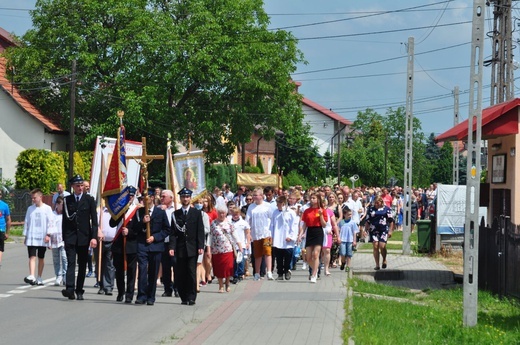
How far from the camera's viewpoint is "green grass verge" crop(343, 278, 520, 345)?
41.2 ft

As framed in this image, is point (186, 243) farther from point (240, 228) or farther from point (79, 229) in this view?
point (240, 228)

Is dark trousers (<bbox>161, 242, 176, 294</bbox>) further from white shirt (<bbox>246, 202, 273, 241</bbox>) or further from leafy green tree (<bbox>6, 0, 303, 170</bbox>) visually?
leafy green tree (<bbox>6, 0, 303, 170</bbox>)

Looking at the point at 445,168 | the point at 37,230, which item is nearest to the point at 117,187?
the point at 37,230

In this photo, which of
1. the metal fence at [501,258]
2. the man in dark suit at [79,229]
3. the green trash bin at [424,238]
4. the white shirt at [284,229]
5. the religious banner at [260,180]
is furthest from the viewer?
the religious banner at [260,180]

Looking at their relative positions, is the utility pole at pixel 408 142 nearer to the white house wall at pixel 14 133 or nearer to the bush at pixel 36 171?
the bush at pixel 36 171

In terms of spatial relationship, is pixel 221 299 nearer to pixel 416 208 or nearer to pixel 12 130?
pixel 416 208

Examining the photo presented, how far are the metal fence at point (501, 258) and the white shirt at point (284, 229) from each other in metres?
3.89

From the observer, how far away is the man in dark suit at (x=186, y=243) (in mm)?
16359

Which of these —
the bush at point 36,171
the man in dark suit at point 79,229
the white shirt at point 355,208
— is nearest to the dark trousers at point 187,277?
the man in dark suit at point 79,229

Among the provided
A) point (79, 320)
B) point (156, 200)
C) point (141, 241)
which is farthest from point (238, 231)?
point (79, 320)

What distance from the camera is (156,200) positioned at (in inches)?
746

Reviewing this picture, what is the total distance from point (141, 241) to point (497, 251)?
6.88 meters

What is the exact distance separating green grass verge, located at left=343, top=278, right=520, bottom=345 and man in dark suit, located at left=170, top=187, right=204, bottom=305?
2549 mm

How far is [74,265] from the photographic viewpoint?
16594 millimetres
